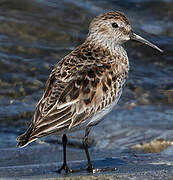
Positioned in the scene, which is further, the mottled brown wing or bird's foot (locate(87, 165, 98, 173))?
bird's foot (locate(87, 165, 98, 173))

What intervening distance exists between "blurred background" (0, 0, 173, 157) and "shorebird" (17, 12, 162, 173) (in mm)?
2011

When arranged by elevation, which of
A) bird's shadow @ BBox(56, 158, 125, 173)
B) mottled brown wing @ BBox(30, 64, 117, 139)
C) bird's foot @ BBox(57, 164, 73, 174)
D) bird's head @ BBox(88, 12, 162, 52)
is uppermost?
bird's head @ BBox(88, 12, 162, 52)

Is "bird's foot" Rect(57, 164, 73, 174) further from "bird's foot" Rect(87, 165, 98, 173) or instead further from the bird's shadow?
"bird's foot" Rect(87, 165, 98, 173)

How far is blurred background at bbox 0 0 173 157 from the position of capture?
29.9ft

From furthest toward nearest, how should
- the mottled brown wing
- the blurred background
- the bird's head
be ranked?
the blurred background, the bird's head, the mottled brown wing

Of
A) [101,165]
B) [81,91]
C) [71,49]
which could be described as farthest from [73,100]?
[71,49]

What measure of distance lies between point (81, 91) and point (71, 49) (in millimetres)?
5982

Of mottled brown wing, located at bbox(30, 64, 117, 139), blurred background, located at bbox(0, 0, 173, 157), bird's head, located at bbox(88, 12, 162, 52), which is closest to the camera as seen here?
mottled brown wing, located at bbox(30, 64, 117, 139)

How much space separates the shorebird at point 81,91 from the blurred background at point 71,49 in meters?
2.01

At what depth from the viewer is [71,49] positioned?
40.5 ft

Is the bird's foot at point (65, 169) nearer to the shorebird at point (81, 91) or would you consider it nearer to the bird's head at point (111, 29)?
the shorebird at point (81, 91)

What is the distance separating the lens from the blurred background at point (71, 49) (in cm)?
912

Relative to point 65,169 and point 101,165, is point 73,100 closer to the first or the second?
point 65,169

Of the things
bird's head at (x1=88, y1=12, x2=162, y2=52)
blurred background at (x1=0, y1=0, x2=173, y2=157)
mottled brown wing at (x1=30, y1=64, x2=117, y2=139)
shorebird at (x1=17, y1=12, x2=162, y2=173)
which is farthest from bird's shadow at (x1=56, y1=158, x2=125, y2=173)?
bird's head at (x1=88, y1=12, x2=162, y2=52)
